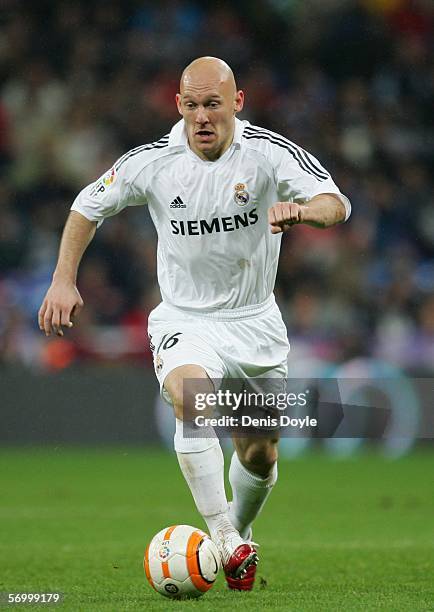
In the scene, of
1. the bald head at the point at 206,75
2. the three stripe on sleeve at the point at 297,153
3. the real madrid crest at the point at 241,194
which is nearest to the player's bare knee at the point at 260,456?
the real madrid crest at the point at 241,194

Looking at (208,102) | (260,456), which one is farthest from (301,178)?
(260,456)

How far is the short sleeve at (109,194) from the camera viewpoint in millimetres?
5922

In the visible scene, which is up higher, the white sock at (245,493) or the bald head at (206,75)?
the bald head at (206,75)

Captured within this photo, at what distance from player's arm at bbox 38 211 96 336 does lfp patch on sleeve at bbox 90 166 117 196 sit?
132 millimetres

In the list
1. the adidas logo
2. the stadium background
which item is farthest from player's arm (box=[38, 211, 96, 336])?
the stadium background

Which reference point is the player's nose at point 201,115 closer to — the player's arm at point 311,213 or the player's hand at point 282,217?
the player's arm at point 311,213

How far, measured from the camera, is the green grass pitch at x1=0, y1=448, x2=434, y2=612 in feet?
17.4

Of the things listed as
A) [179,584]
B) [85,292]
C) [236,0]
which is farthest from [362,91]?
[179,584]

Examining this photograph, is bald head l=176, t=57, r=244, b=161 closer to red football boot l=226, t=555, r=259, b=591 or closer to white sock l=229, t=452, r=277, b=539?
white sock l=229, t=452, r=277, b=539

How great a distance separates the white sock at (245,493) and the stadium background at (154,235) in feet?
8.17

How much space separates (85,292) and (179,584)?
9.28 m

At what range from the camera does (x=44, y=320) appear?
5535 mm

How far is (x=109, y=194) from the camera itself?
5.92m

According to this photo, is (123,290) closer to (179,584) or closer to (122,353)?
(122,353)
